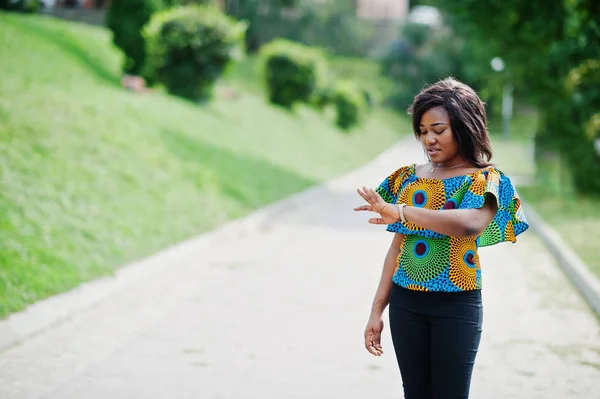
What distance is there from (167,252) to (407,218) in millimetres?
6739

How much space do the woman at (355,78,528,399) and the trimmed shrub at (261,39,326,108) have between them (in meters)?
25.0

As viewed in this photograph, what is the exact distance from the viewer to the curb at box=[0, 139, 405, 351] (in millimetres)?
6168

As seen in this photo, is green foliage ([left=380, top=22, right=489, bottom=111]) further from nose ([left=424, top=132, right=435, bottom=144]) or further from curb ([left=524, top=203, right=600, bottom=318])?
nose ([left=424, top=132, right=435, bottom=144])

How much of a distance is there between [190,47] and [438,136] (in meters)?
17.5

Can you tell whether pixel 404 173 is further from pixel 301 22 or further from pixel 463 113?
pixel 301 22

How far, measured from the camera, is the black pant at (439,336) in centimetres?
309

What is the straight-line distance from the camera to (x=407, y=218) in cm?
302

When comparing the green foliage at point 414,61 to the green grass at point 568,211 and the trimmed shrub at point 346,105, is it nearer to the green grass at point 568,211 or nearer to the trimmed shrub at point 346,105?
the trimmed shrub at point 346,105

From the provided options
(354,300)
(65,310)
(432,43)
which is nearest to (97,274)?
(65,310)

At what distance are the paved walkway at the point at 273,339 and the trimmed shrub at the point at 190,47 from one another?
35.0 ft

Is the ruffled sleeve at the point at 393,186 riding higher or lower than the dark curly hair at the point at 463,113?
lower

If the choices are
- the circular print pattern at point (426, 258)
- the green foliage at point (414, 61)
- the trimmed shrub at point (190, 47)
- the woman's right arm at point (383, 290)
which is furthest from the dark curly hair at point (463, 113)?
the green foliage at point (414, 61)

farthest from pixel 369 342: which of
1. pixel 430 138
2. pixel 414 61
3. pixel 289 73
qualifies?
pixel 414 61

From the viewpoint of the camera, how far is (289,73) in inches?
1097
